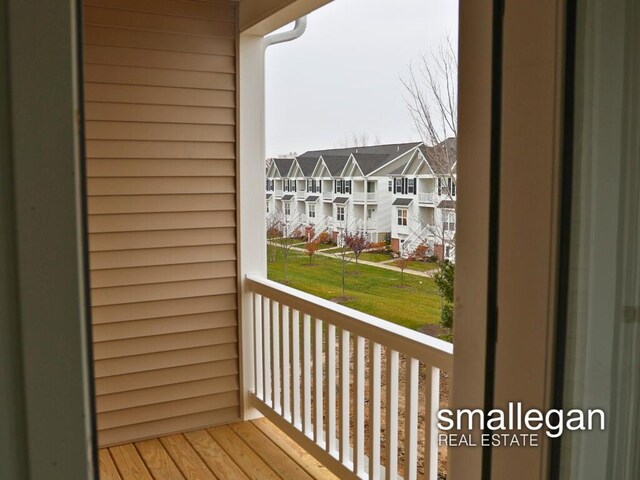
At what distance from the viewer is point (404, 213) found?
2613 mm

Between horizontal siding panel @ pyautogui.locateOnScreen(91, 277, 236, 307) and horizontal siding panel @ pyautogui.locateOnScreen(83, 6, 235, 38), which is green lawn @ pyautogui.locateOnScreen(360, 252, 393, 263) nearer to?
horizontal siding panel @ pyautogui.locateOnScreen(91, 277, 236, 307)

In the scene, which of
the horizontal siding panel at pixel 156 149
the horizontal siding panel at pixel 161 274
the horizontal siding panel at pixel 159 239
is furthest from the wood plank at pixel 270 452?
the horizontal siding panel at pixel 156 149

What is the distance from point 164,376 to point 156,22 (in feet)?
6.98

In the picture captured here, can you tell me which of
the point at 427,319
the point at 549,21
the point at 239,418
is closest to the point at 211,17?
the point at 427,319

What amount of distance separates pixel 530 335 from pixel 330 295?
6.83 ft

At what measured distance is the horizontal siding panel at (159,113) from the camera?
3.34 m

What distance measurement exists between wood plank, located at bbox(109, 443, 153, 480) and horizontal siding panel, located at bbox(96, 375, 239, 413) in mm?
237

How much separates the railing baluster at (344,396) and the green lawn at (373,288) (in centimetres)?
20

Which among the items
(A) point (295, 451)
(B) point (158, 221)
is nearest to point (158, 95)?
(B) point (158, 221)

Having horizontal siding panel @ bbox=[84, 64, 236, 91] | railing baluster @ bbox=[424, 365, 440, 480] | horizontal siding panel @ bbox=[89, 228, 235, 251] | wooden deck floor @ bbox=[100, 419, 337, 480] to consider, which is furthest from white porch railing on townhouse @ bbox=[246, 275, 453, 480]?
horizontal siding panel @ bbox=[84, 64, 236, 91]

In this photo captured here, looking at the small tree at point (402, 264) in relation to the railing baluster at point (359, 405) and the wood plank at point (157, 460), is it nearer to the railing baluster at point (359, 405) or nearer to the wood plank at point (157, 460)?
the railing baluster at point (359, 405)

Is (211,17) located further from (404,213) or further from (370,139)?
(404,213)

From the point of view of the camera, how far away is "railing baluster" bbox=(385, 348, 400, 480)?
8.09 feet

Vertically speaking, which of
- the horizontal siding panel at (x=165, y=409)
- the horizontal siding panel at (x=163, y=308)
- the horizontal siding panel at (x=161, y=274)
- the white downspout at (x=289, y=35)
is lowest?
the horizontal siding panel at (x=165, y=409)
